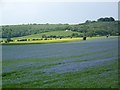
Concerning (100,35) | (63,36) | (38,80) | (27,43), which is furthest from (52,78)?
(100,35)

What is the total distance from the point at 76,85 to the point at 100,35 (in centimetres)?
16908

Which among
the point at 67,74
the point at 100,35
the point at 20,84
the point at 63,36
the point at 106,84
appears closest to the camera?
the point at 106,84

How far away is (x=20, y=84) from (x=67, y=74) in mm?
9895

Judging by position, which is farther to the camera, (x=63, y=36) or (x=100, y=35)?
(x=100, y=35)

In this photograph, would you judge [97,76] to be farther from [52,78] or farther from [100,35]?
[100,35]

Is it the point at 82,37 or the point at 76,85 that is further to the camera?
the point at 82,37

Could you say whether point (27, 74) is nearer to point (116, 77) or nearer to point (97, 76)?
point (97, 76)

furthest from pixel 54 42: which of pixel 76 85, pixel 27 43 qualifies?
pixel 76 85

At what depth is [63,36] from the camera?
168625 mm

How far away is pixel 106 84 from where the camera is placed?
31.8 m

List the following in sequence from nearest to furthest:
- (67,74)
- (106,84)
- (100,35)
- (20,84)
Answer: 1. (106,84)
2. (20,84)
3. (67,74)
4. (100,35)

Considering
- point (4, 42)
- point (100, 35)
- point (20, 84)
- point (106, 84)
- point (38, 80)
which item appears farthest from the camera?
point (100, 35)

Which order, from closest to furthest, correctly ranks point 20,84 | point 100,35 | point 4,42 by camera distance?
point 20,84, point 4,42, point 100,35

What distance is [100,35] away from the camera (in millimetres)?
198875
